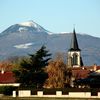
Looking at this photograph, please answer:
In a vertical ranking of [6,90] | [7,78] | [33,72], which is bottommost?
[6,90]

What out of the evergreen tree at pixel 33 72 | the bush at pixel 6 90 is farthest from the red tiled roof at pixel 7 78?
the bush at pixel 6 90

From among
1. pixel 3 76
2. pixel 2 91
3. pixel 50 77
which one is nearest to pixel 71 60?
pixel 3 76

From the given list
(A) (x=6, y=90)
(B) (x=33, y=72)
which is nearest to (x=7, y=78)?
(B) (x=33, y=72)

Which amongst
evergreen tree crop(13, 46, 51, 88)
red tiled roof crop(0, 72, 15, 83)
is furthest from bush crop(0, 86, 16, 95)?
red tiled roof crop(0, 72, 15, 83)

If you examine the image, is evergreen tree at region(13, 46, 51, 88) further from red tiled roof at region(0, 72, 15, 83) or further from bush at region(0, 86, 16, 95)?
red tiled roof at region(0, 72, 15, 83)

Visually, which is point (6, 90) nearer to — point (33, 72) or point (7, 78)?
point (33, 72)

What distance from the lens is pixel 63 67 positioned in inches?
4161

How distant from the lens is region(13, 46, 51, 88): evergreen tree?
9181 centimetres

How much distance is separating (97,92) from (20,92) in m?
12.0

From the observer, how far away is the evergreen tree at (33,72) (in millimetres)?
91812

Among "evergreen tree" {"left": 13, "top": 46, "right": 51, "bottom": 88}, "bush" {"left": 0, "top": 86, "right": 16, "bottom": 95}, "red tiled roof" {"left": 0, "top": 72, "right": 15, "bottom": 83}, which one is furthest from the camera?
"red tiled roof" {"left": 0, "top": 72, "right": 15, "bottom": 83}

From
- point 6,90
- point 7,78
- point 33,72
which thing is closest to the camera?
point 6,90

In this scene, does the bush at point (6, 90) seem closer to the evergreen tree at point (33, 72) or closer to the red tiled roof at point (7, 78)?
the evergreen tree at point (33, 72)

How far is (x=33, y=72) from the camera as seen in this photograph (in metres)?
92.9
